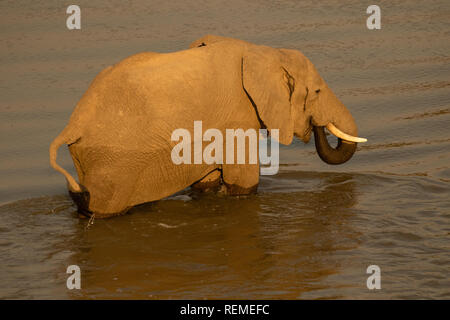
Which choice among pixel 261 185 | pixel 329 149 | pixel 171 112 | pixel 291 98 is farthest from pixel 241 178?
pixel 171 112

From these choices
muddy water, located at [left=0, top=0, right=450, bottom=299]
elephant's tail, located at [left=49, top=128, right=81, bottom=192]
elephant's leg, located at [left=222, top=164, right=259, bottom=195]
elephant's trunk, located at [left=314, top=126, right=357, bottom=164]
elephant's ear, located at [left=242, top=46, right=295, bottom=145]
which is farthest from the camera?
elephant's trunk, located at [left=314, top=126, right=357, bottom=164]

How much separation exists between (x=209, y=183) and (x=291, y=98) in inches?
52.6

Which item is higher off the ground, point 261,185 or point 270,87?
point 270,87

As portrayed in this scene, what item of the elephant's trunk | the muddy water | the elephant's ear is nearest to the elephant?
the elephant's ear

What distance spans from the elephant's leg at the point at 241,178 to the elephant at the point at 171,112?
1cm

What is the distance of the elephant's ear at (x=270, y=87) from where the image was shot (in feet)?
29.0

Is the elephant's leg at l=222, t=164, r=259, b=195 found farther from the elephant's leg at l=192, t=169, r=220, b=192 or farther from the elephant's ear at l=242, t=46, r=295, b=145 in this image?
the elephant's ear at l=242, t=46, r=295, b=145

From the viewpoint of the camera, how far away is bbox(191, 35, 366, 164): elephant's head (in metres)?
8.86

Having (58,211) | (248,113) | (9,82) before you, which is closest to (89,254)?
(58,211)

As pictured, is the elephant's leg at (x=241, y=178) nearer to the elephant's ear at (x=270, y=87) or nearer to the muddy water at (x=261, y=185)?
the muddy water at (x=261, y=185)

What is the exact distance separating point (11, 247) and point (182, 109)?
209 cm

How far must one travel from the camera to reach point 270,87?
8930 millimetres

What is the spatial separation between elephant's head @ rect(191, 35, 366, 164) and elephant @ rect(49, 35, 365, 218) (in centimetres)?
1

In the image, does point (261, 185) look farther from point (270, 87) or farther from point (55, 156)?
point (55, 156)
